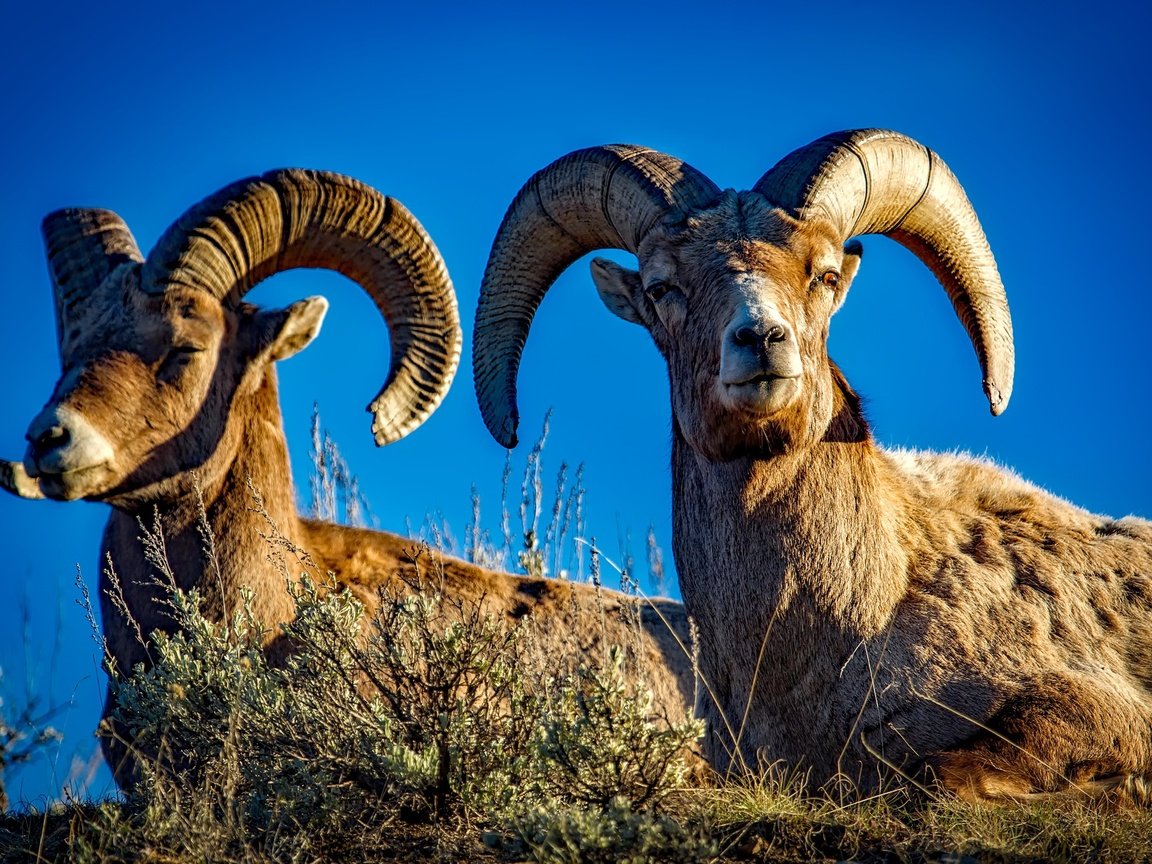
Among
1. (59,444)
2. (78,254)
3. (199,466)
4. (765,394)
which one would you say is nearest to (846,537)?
(765,394)

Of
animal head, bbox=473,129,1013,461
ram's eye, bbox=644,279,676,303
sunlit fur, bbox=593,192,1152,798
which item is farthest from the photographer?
ram's eye, bbox=644,279,676,303

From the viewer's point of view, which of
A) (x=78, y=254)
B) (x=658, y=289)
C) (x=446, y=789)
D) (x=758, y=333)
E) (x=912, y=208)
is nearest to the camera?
(x=446, y=789)

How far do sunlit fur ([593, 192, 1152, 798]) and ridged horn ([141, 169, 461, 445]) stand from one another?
214 cm

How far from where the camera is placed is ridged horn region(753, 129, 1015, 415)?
21.8ft

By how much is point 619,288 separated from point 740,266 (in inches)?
45.7

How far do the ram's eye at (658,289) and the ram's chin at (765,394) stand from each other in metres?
1.00

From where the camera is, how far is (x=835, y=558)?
20.2 feet

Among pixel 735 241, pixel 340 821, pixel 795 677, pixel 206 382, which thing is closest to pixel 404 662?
pixel 340 821

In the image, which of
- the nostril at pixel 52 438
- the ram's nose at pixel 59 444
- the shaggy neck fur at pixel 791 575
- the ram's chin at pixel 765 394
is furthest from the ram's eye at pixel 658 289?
the nostril at pixel 52 438

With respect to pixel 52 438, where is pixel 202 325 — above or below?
above

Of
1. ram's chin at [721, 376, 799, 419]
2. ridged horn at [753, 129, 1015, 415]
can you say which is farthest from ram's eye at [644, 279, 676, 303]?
ram's chin at [721, 376, 799, 419]

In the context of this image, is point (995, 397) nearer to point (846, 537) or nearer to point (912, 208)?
point (912, 208)

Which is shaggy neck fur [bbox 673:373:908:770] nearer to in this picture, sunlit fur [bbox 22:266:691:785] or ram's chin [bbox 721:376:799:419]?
ram's chin [bbox 721:376:799:419]

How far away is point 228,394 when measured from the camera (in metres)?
7.88
